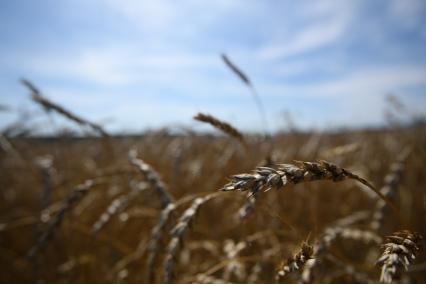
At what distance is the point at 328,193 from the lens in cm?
353

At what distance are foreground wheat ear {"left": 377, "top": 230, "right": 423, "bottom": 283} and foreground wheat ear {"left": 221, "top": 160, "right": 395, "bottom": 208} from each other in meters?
0.11

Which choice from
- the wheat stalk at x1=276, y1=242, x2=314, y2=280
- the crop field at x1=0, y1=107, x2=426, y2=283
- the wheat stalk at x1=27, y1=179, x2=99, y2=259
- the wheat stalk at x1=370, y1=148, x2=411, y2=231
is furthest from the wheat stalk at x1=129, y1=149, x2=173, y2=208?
the wheat stalk at x1=370, y1=148, x2=411, y2=231

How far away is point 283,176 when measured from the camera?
0.51 metres

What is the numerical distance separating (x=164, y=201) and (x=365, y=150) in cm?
342

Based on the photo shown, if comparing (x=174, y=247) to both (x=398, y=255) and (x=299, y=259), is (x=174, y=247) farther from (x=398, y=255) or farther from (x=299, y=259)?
(x=398, y=255)

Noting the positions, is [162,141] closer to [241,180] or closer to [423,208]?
[423,208]

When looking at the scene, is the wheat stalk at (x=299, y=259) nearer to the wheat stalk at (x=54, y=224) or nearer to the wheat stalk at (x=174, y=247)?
the wheat stalk at (x=174, y=247)

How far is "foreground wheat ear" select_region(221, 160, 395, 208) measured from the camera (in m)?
0.49

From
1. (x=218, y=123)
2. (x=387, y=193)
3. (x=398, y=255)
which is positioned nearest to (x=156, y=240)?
(x=218, y=123)

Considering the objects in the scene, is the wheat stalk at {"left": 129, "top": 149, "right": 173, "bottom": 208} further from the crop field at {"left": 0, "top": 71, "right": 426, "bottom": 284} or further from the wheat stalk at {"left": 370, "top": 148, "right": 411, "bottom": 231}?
the wheat stalk at {"left": 370, "top": 148, "right": 411, "bottom": 231}

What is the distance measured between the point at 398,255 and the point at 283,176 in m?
0.19

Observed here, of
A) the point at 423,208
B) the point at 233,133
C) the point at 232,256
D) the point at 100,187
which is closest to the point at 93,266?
the point at 100,187

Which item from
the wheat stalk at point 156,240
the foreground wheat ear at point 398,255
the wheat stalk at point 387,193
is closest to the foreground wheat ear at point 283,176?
the foreground wheat ear at point 398,255

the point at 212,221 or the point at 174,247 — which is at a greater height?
the point at 174,247
